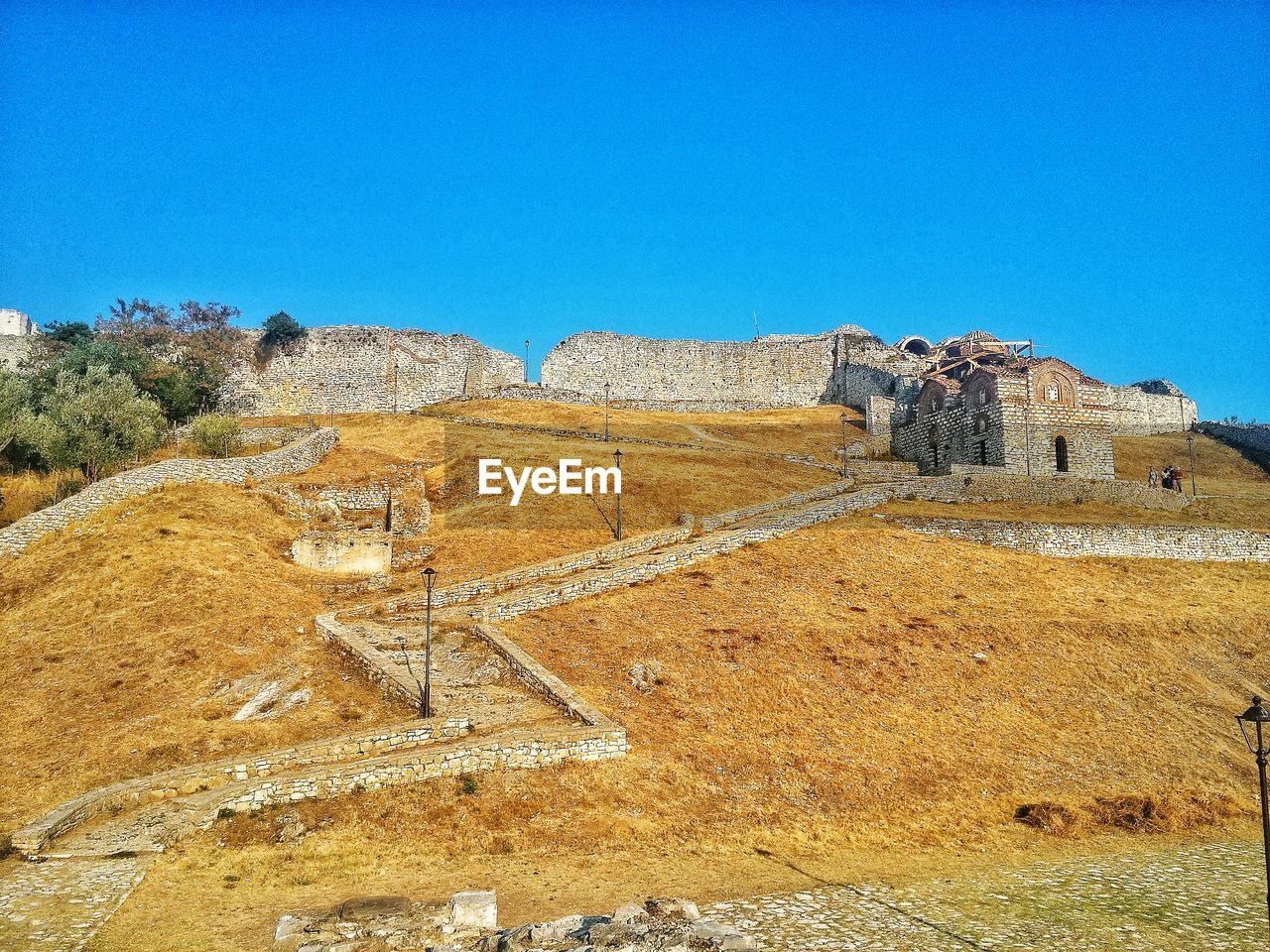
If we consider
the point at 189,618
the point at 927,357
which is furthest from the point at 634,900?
the point at 927,357

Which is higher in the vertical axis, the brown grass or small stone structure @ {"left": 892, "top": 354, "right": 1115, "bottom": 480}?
small stone structure @ {"left": 892, "top": 354, "right": 1115, "bottom": 480}

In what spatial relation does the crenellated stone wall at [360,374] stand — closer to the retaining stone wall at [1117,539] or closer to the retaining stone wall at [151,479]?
the retaining stone wall at [151,479]

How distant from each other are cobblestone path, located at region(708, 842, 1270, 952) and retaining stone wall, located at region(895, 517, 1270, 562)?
62.9 ft

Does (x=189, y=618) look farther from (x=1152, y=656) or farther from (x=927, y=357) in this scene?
(x=927, y=357)

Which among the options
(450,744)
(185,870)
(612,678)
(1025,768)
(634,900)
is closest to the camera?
(634,900)

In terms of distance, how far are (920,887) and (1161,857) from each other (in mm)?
5409

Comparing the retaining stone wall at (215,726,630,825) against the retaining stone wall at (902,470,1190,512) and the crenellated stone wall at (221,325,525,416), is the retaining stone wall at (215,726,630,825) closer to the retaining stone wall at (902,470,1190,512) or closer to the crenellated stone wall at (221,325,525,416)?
the retaining stone wall at (902,470,1190,512)

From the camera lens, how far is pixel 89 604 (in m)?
23.9

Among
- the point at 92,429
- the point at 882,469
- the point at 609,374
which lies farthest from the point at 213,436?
the point at 609,374

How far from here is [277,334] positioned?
68.2 m

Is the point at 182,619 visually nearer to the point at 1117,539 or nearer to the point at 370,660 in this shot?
the point at 370,660

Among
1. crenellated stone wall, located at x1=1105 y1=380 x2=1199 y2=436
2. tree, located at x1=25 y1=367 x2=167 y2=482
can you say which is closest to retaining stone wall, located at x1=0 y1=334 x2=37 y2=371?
tree, located at x1=25 y1=367 x2=167 y2=482

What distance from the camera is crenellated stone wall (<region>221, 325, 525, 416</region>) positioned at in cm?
6794

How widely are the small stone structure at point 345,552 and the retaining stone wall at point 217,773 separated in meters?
13.5
